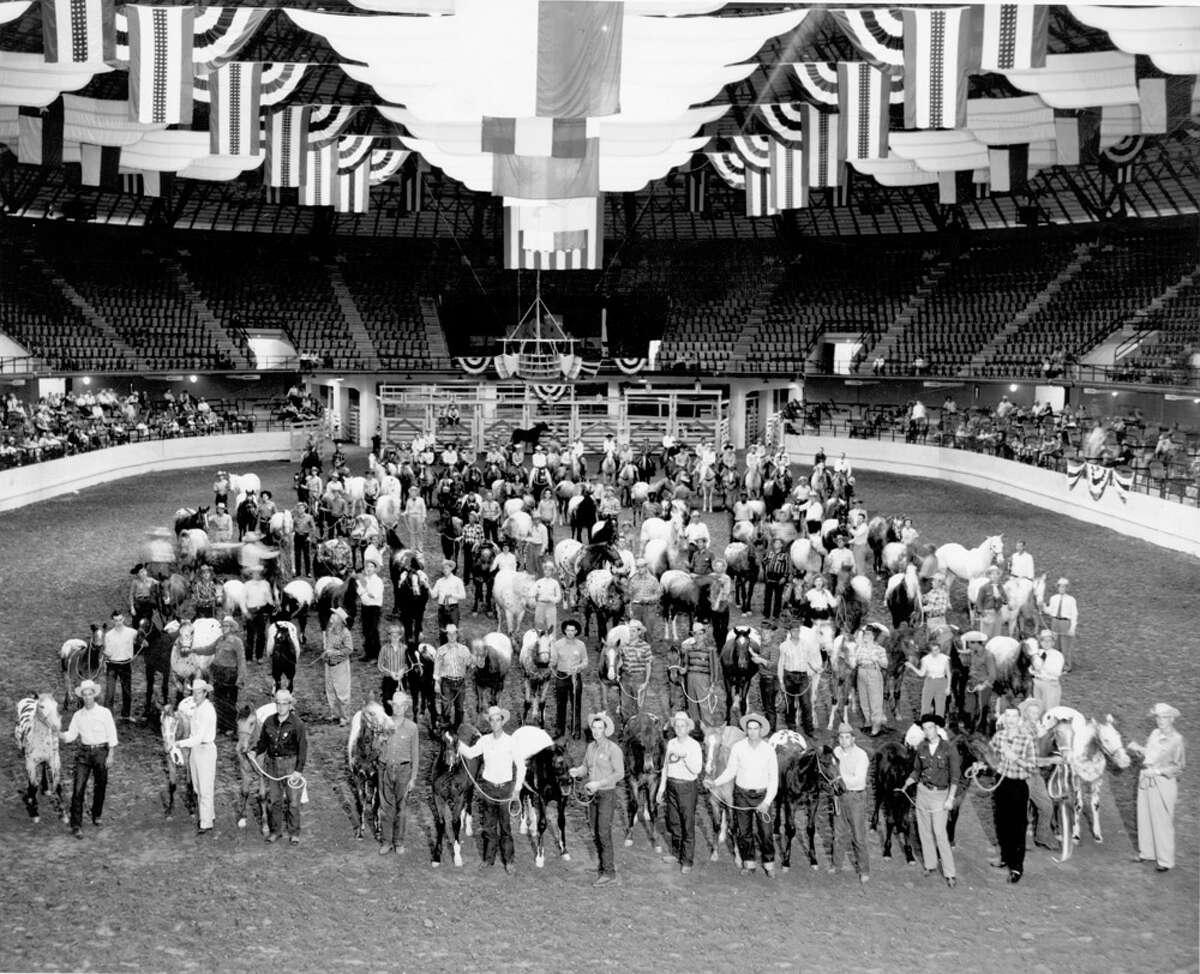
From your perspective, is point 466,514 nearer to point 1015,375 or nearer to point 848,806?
point 848,806

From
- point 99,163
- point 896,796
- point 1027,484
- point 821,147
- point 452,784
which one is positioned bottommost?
point 896,796

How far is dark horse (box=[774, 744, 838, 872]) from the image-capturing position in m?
10.7

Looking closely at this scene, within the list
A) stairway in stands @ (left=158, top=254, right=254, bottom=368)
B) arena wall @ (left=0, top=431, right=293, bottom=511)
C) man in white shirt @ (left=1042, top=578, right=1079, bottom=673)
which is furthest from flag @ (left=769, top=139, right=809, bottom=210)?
stairway in stands @ (left=158, top=254, right=254, bottom=368)

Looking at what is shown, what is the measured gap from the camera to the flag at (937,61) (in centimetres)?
1791

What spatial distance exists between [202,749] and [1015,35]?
13.5 metres

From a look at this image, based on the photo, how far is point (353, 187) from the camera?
3000cm

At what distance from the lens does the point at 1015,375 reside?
41969 mm

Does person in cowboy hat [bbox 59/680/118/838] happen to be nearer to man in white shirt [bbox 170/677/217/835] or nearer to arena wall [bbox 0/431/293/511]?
man in white shirt [bbox 170/677/217/835]

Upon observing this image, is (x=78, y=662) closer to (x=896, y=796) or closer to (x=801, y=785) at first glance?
(x=801, y=785)

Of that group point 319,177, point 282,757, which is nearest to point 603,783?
point 282,757

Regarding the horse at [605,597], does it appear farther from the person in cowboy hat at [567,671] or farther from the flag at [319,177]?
the flag at [319,177]

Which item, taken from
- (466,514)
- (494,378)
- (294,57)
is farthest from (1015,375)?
→ (466,514)

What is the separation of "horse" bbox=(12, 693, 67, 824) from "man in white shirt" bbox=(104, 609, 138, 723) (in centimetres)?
172

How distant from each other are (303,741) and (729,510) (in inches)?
698
